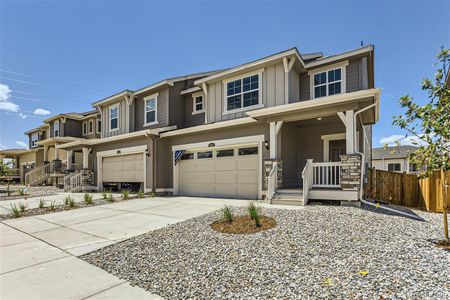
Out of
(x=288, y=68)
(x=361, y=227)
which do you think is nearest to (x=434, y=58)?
(x=361, y=227)

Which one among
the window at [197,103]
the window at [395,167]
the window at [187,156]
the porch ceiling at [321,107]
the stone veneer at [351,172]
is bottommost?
the window at [395,167]

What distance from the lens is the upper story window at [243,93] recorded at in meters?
11.3

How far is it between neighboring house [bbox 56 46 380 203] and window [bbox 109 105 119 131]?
1.82m

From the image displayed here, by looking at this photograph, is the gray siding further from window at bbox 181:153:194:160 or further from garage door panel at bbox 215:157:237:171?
garage door panel at bbox 215:157:237:171

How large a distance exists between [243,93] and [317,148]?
168 inches

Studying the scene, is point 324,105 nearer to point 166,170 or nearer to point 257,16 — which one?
point 257,16

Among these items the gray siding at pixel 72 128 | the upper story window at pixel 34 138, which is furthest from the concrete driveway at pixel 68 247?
the upper story window at pixel 34 138

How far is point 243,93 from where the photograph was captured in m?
11.8

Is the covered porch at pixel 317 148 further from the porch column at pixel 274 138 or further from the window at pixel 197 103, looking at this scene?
the window at pixel 197 103

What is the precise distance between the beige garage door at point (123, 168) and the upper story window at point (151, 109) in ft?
7.08

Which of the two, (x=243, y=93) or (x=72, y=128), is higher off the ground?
(x=243, y=93)

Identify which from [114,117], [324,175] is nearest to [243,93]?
[324,175]

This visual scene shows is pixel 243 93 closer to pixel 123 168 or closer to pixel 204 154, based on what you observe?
pixel 204 154

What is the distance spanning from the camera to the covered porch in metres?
7.90
